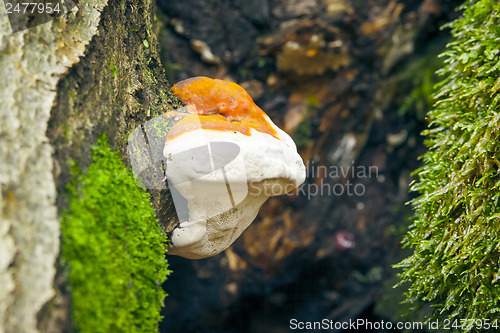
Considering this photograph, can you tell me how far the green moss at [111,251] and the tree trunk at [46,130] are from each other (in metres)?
0.04

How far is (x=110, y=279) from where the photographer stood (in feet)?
2.91

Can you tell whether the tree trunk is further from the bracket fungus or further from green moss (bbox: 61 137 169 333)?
the bracket fungus

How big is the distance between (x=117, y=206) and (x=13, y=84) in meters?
0.38

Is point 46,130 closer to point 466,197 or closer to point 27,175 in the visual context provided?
point 27,175

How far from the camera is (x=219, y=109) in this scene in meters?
1.29

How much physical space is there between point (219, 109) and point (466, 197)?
1.00 metres

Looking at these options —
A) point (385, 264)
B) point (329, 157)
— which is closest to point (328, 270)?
point (385, 264)

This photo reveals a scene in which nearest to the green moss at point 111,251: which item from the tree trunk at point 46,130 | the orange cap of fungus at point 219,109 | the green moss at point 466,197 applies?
the tree trunk at point 46,130

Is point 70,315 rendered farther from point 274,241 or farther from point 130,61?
point 274,241

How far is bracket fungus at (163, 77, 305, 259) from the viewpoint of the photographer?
109 centimetres

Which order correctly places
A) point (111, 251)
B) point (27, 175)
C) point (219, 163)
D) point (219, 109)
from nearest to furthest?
point (27, 175)
point (111, 251)
point (219, 163)
point (219, 109)

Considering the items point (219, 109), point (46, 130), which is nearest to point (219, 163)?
point (219, 109)

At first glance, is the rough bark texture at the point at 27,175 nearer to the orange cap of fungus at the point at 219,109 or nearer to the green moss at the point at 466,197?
the orange cap of fungus at the point at 219,109

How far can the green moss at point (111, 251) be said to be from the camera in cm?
82
